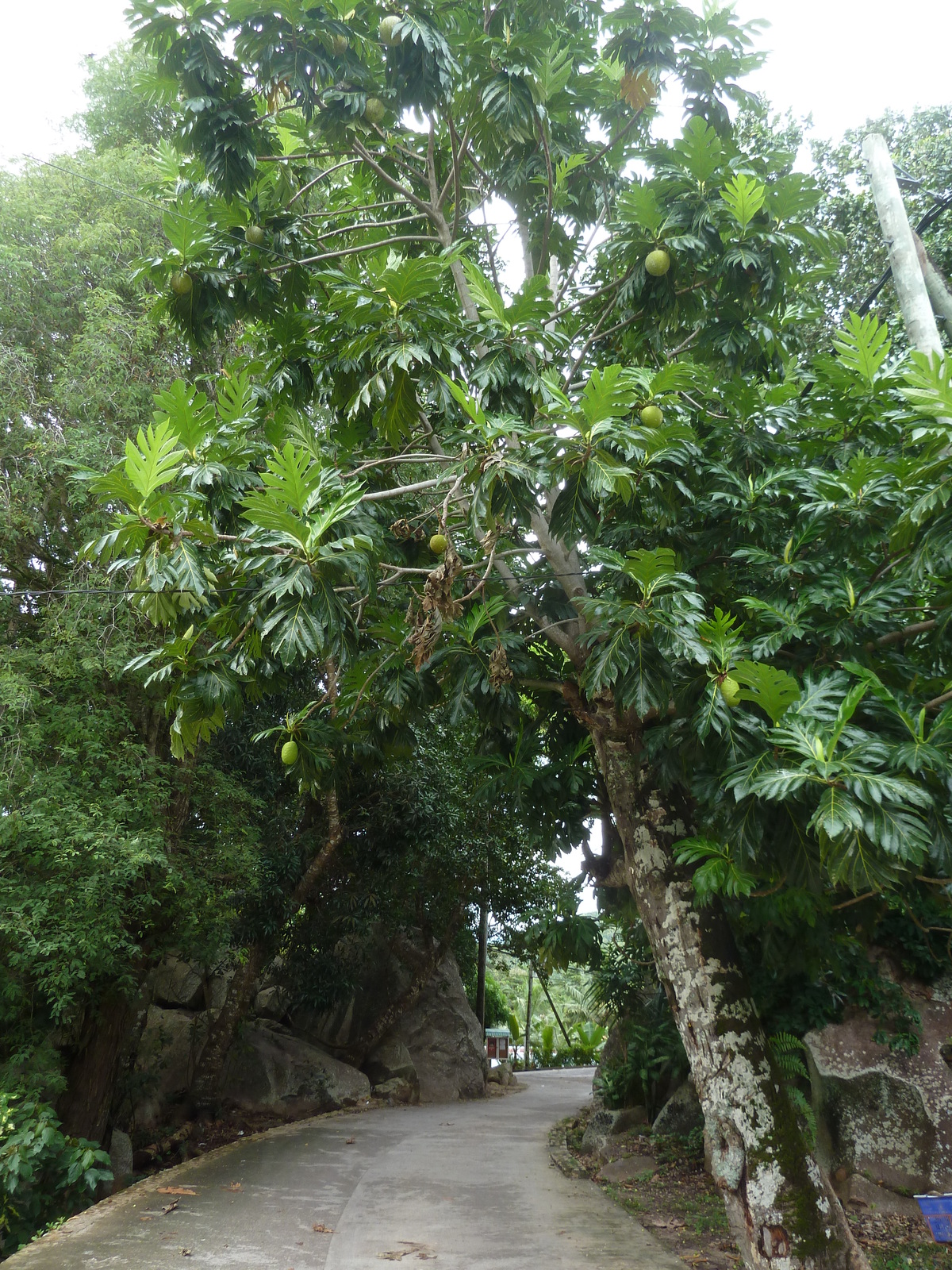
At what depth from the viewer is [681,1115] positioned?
7.99 m

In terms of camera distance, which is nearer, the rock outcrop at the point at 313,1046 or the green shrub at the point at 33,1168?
the green shrub at the point at 33,1168

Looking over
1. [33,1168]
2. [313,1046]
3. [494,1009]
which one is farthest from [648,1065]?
[494,1009]

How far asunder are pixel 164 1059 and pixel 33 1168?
16.1 feet

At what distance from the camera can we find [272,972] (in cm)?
1312

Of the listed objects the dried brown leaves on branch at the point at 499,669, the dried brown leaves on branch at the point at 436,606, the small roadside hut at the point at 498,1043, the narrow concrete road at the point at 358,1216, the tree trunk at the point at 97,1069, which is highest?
the dried brown leaves on branch at the point at 436,606

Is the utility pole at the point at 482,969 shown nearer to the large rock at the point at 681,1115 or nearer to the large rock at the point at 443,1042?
the large rock at the point at 443,1042

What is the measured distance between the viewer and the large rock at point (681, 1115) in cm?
789

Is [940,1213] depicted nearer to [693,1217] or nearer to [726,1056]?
[726,1056]

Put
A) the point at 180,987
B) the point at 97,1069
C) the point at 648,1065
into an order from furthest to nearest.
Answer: the point at 180,987, the point at 648,1065, the point at 97,1069

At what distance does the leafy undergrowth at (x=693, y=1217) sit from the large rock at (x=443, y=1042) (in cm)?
674

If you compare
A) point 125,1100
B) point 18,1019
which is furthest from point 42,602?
point 125,1100

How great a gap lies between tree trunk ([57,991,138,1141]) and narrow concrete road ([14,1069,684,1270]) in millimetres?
1010

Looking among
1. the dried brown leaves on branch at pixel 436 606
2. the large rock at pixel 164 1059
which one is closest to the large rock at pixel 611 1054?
the large rock at pixel 164 1059

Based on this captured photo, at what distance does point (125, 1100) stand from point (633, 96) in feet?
33.5
